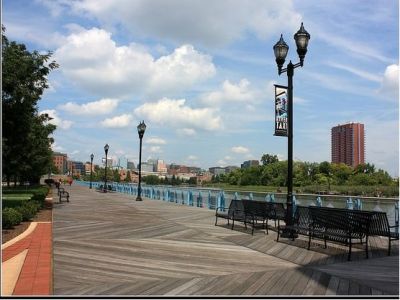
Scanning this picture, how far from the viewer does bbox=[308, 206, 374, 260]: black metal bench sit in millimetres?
8820

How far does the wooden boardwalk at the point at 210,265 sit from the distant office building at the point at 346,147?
10342 centimetres

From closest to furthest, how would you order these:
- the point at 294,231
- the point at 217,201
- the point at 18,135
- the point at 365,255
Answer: the point at 365,255 → the point at 294,231 → the point at 18,135 → the point at 217,201

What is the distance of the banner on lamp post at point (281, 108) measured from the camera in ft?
39.2

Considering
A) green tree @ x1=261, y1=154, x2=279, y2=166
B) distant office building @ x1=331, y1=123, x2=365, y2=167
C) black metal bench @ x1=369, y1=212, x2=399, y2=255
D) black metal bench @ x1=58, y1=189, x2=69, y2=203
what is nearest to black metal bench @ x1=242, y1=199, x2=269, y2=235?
black metal bench @ x1=369, y1=212, x2=399, y2=255

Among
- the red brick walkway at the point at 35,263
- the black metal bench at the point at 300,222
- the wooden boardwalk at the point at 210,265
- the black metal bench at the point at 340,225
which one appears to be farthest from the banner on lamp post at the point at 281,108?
the red brick walkway at the point at 35,263

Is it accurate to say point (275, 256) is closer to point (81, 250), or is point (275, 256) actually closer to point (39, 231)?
point (81, 250)

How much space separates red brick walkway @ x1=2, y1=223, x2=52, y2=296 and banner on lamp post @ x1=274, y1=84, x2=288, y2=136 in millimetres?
6344

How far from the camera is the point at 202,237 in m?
11.5

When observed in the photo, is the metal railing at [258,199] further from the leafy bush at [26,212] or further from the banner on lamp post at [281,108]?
the leafy bush at [26,212]

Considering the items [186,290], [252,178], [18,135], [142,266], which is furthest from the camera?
[252,178]

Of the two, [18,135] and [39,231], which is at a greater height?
[18,135]

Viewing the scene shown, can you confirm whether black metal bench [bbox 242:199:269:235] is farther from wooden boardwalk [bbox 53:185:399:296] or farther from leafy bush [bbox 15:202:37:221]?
leafy bush [bbox 15:202:37:221]

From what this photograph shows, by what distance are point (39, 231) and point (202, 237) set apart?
4500mm

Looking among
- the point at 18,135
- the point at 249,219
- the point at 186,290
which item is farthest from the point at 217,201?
the point at 186,290
